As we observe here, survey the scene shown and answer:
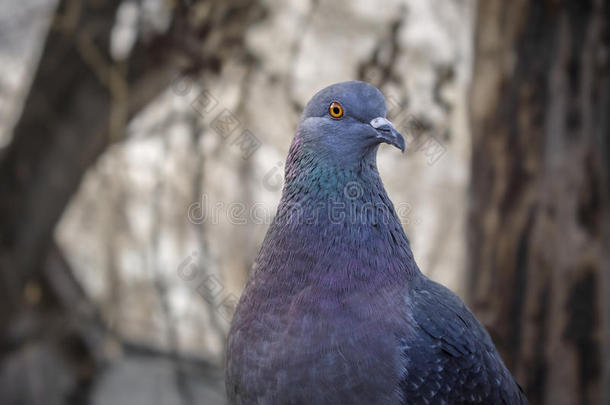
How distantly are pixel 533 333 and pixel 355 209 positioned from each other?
1.97m

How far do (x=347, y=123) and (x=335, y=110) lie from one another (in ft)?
0.19

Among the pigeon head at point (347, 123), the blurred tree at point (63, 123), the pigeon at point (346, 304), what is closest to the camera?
the pigeon at point (346, 304)

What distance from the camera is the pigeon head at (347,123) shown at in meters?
1.92

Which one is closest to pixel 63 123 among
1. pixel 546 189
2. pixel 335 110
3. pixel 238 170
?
pixel 238 170

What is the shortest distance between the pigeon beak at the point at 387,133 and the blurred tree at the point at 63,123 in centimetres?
266

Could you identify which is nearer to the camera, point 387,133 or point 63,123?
point 387,133

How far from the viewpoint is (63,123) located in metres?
4.44

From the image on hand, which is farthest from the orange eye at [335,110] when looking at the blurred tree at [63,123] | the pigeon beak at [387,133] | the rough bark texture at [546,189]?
the blurred tree at [63,123]

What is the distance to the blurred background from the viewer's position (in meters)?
3.32

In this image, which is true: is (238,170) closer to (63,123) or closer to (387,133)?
(63,123)

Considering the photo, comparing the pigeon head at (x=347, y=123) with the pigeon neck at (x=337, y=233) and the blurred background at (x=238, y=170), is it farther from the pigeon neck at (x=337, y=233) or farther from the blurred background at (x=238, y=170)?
the blurred background at (x=238, y=170)

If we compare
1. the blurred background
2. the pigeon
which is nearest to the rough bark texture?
the blurred background

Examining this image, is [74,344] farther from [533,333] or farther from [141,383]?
[533,333]

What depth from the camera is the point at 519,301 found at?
3.42 meters
